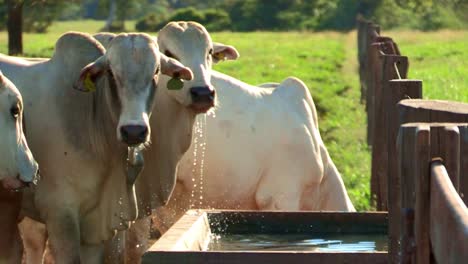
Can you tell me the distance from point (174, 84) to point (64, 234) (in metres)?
1.07

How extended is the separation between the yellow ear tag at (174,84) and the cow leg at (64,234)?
91 centimetres

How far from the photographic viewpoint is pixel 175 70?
779 centimetres

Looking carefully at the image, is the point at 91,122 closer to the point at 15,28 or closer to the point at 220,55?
the point at 220,55

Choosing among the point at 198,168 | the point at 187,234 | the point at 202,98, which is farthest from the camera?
the point at 198,168

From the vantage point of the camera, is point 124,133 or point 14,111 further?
point 124,133

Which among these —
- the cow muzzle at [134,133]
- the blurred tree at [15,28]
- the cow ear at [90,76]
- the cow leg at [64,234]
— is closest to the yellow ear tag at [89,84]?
the cow ear at [90,76]

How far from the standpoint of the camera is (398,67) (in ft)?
32.8

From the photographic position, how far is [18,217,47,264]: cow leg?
8594 mm

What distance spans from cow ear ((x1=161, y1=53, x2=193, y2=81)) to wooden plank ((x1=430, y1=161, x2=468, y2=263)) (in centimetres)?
399

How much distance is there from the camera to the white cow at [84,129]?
7.51m

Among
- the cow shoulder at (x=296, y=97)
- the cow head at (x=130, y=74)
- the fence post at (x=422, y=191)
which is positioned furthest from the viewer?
the cow shoulder at (x=296, y=97)

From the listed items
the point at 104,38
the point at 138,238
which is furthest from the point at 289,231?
the point at 104,38

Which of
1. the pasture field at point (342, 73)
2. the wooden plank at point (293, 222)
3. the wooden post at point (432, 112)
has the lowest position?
the pasture field at point (342, 73)

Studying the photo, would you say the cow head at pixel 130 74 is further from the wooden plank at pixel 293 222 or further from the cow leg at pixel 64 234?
the wooden plank at pixel 293 222
